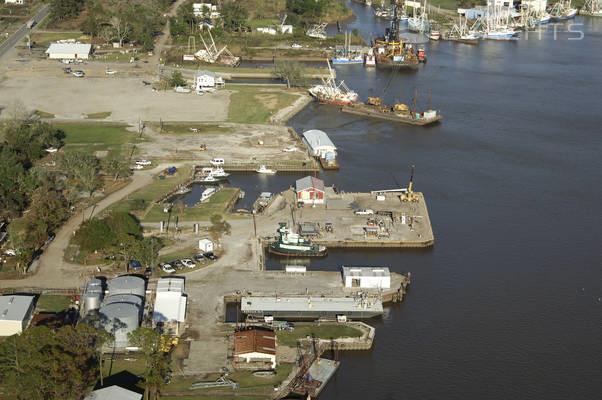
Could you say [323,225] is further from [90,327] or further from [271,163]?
[90,327]

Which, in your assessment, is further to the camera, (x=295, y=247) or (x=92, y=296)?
(x=295, y=247)

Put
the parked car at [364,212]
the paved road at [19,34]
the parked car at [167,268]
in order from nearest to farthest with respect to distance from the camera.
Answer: the parked car at [167,268], the parked car at [364,212], the paved road at [19,34]

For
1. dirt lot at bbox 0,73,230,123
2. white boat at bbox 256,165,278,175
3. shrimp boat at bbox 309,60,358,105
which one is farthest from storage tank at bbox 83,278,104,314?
shrimp boat at bbox 309,60,358,105

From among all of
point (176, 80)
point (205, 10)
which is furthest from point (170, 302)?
point (205, 10)

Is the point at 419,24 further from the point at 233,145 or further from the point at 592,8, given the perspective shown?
the point at 233,145

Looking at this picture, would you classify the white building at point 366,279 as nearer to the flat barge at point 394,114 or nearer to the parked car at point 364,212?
the parked car at point 364,212

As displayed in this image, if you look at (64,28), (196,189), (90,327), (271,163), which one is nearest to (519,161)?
(271,163)

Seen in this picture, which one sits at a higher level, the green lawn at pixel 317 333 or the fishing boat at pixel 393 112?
the fishing boat at pixel 393 112

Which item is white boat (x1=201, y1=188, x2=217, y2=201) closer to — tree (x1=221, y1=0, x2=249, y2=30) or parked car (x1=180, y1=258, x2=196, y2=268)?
parked car (x1=180, y1=258, x2=196, y2=268)

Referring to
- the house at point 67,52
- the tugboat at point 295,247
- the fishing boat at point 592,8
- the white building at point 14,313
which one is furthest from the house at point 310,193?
the fishing boat at point 592,8
